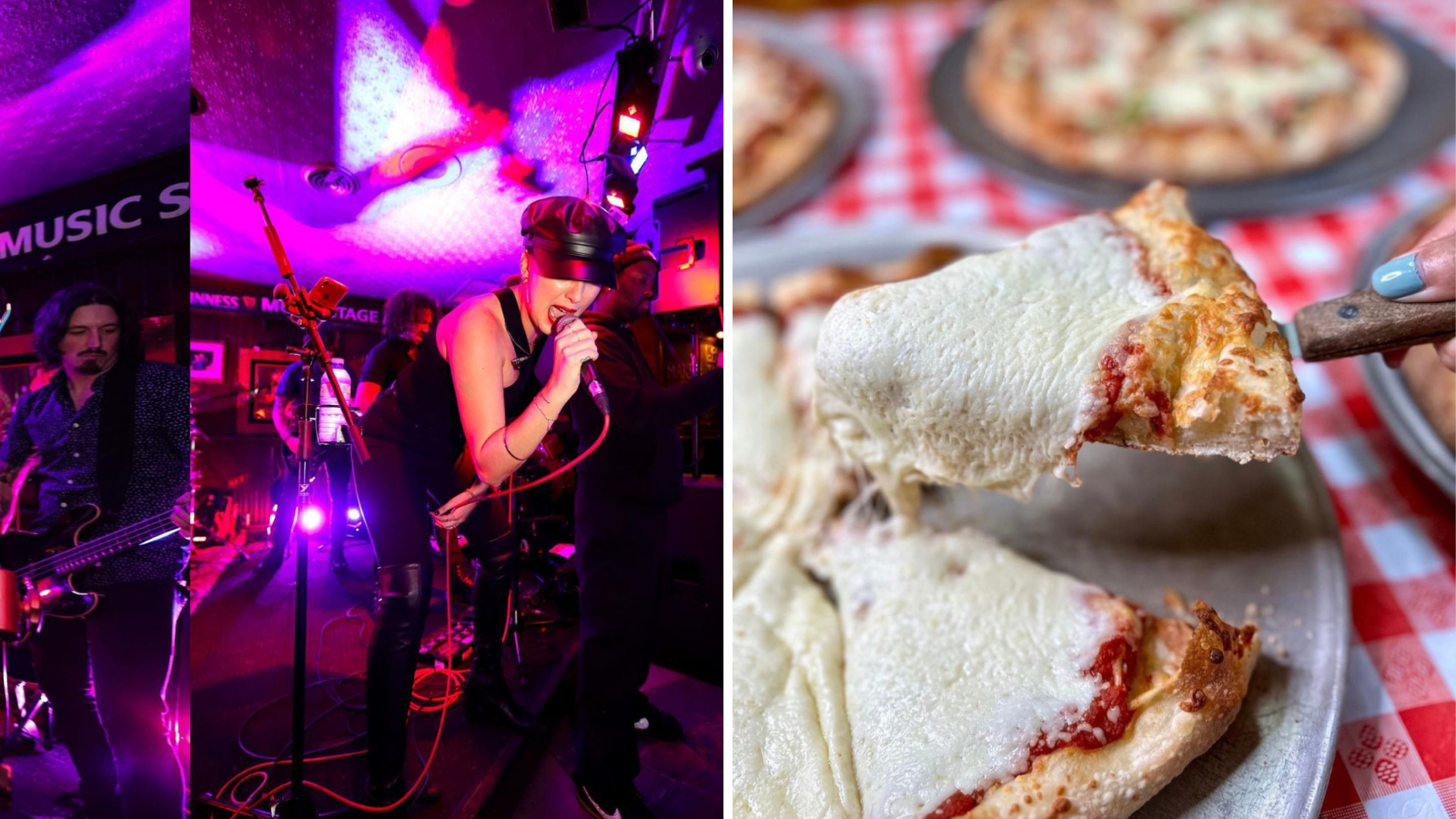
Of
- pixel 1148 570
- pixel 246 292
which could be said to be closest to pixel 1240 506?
pixel 1148 570

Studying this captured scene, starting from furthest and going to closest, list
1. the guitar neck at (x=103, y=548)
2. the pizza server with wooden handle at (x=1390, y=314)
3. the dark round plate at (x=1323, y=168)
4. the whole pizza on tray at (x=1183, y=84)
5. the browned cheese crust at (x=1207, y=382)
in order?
the whole pizza on tray at (x=1183, y=84), the dark round plate at (x=1323, y=168), the guitar neck at (x=103, y=548), the pizza server with wooden handle at (x=1390, y=314), the browned cheese crust at (x=1207, y=382)

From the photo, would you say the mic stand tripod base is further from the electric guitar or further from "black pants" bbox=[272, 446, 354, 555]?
the electric guitar


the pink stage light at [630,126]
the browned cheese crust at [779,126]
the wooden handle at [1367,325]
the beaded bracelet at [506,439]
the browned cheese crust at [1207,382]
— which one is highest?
the browned cheese crust at [779,126]

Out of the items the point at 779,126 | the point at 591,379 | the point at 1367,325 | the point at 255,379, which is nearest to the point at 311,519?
the point at 255,379

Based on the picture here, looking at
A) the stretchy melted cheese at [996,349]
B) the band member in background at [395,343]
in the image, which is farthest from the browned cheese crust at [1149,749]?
the band member in background at [395,343]

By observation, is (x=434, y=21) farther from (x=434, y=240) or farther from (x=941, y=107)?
(x=941, y=107)

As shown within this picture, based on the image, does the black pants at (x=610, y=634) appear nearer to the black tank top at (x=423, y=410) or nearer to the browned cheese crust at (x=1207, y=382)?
the black tank top at (x=423, y=410)

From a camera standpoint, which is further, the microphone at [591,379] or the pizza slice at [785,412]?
the pizza slice at [785,412]

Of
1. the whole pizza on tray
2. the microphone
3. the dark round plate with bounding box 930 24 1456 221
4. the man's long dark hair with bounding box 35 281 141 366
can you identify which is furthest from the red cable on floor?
the whole pizza on tray
